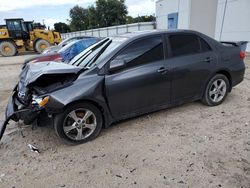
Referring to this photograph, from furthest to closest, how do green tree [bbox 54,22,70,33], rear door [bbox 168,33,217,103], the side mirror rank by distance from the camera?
green tree [bbox 54,22,70,33], rear door [bbox 168,33,217,103], the side mirror

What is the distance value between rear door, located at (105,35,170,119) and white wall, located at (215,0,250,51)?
9.96m

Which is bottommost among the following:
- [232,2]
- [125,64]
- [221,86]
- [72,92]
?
[221,86]

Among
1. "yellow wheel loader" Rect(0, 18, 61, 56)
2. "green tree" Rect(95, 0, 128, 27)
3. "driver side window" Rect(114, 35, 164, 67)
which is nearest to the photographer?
"driver side window" Rect(114, 35, 164, 67)

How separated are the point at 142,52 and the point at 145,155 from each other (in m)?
1.71

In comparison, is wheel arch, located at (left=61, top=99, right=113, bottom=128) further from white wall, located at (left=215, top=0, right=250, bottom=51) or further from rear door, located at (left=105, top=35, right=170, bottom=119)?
white wall, located at (left=215, top=0, right=250, bottom=51)

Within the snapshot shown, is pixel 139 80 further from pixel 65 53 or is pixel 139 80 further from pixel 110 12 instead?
pixel 110 12

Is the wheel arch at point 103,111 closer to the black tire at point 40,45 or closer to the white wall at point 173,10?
the white wall at point 173,10

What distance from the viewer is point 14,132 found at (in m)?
4.03

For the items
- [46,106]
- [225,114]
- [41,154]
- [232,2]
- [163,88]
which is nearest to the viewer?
[46,106]

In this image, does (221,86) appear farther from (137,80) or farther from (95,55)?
(95,55)

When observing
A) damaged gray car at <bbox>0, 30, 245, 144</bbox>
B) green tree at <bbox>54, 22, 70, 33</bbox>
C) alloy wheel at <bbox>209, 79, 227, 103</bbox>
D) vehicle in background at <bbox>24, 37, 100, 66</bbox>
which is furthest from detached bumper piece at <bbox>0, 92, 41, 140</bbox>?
green tree at <bbox>54, 22, 70, 33</bbox>

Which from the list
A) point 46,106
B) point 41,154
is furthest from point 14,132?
point 46,106

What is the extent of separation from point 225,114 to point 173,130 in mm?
1223

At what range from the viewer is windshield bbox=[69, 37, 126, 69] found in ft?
12.1
